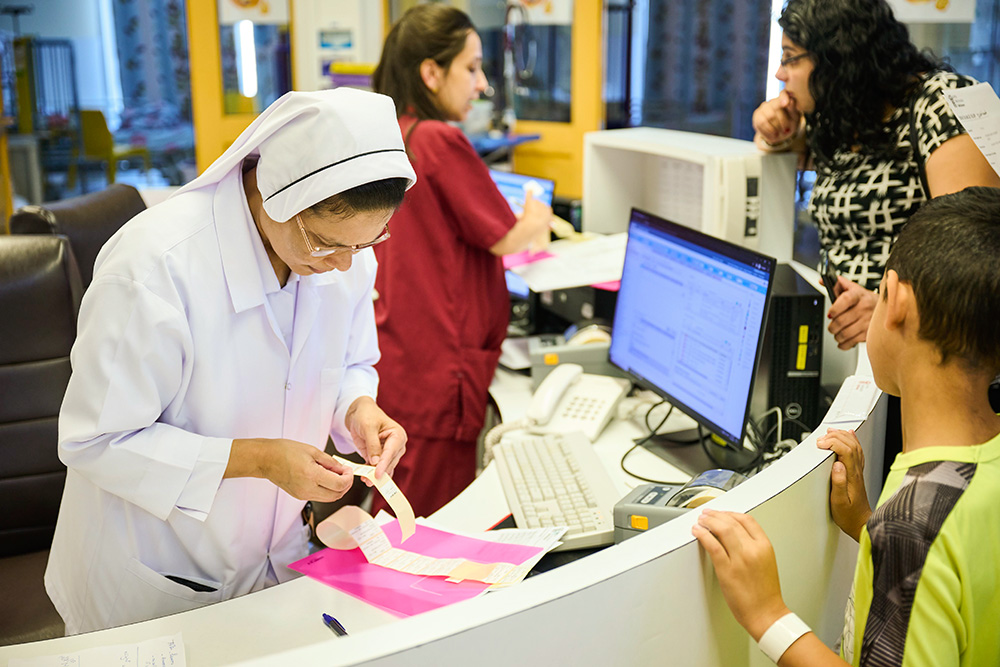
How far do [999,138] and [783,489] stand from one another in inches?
27.5

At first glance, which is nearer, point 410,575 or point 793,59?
point 410,575

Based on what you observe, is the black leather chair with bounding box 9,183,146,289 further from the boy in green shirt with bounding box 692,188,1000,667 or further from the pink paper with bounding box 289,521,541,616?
the boy in green shirt with bounding box 692,188,1000,667

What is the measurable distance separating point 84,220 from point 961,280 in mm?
1915

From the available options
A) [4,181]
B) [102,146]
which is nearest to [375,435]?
[4,181]

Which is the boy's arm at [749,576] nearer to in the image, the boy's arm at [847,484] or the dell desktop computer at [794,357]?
the boy's arm at [847,484]

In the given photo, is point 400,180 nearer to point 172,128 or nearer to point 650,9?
point 650,9

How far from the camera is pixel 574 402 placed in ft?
6.61

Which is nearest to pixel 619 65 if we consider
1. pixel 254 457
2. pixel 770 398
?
pixel 770 398

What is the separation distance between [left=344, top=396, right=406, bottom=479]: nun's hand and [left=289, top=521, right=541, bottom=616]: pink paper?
0.43 feet

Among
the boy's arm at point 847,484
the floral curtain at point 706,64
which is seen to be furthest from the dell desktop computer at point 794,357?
the floral curtain at point 706,64

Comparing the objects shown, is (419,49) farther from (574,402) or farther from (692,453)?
(692,453)

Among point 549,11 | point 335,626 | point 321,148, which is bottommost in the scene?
point 335,626

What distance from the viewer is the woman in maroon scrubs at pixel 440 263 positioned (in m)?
2.17

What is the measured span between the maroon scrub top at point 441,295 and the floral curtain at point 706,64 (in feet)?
7.28
